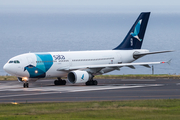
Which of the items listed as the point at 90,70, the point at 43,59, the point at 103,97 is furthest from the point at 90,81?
the point at 103,97

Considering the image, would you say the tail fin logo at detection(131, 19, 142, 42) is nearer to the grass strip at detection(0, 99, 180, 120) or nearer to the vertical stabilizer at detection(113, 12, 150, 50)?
the vertical stabilizer at detection(113, 12, 150, 50)

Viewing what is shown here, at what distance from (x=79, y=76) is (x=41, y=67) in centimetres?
464

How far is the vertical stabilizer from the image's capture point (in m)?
58.7

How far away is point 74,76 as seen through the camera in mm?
48219

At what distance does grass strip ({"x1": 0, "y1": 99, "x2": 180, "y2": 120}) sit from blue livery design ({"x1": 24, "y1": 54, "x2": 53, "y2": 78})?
672 inches

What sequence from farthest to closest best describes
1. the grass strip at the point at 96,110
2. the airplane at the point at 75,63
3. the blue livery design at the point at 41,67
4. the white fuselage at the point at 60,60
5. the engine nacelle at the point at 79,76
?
Result: the engine nacelle at the point at 79,76, the blue livery design at the point at 41,67, the airplane at the point at 75,63, the white fuselage at the point at 60,60, the grass strip at the point at 96,110

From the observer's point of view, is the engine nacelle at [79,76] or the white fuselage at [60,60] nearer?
the white fuselage at [60,60]

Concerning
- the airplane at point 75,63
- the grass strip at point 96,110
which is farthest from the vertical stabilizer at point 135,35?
the grass strip at point 96,110

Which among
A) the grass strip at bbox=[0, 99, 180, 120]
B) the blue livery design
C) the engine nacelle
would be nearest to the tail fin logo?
the engine nacelle

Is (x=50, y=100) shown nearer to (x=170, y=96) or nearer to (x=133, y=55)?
(x=170, y=96)

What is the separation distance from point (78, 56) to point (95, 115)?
2806 cm

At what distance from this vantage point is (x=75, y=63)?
51.5m

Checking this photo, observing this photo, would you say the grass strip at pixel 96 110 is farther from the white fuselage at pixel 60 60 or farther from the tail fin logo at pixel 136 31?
the tail fin logo at pixel 136 31

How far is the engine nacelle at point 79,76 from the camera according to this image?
156 feet
